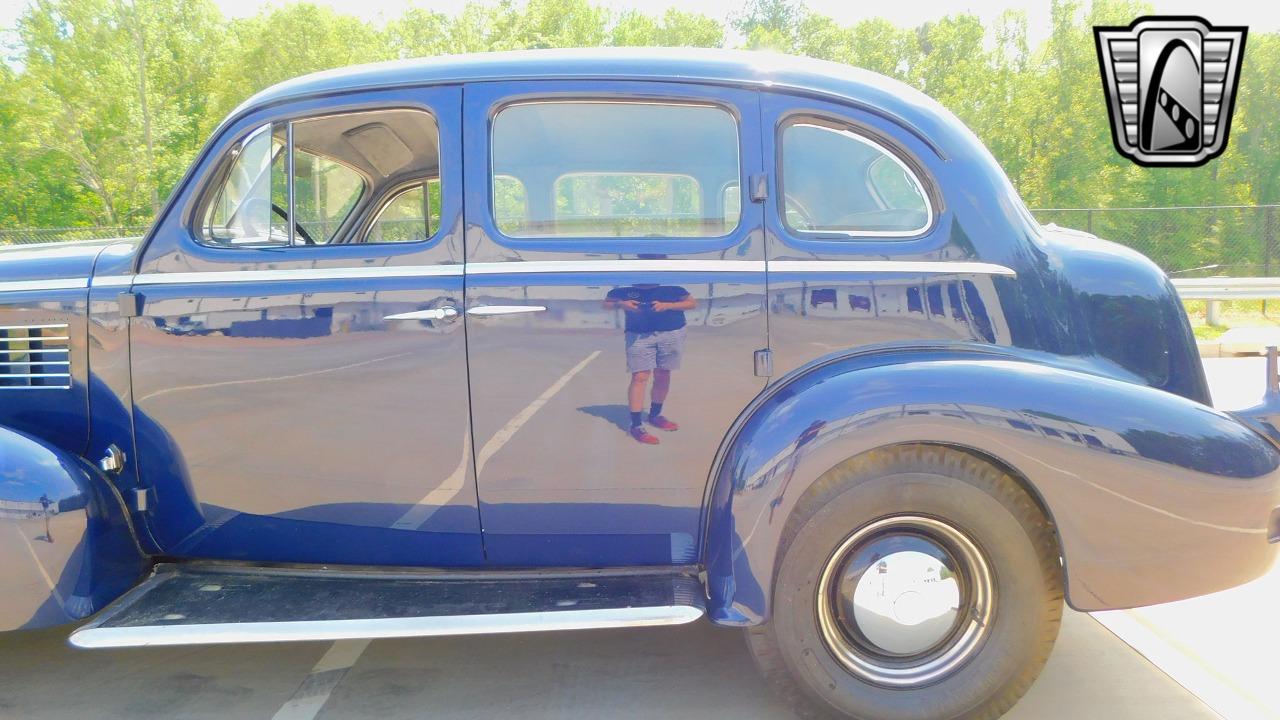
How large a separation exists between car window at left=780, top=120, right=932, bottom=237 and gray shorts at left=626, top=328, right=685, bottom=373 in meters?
0.55

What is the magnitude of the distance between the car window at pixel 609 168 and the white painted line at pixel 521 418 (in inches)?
17.1

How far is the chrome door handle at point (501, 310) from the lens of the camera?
2852 mm

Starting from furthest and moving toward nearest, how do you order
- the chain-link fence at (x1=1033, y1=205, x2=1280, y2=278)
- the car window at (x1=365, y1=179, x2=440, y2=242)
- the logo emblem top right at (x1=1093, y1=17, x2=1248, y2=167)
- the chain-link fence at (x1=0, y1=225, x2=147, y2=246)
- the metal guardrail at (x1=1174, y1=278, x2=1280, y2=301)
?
the chain-link fence at (x1=0, y1=225, x2=147, y2=246), the chain-link fence at (x1=1033, y1=205, x2=1280, y2=278), the metal guardrail at (x1=1174, y1=278, x2=1280, y2=301), the logo emblem top right at (x1=1093, y1=17, x2=1248, y2=167), the car window at (x1=365, y1=179, x2=440, y2=242)

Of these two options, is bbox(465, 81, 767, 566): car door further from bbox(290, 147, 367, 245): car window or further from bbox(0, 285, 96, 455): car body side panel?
bbox(0, 285, 96, 455): car body side panel

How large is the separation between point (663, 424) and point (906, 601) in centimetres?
89

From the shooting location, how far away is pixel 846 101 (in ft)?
9.59

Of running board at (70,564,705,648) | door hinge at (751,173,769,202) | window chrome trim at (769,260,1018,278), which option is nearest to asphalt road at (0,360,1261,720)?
running board at (70,564,705,648)

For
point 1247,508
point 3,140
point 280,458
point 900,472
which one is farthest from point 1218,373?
point 3,140

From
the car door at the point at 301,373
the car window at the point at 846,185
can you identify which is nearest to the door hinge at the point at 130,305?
the car door at the point at 301,373

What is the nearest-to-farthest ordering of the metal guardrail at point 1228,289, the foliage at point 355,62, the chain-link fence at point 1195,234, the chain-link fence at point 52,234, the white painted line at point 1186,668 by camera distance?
the white painted line at point 1186,668 → the metal guardrail at point 1228,289 → the chain-link fence at point 1195,234 → the chain-link fence at point 52,234 → the foliage at point 355,62

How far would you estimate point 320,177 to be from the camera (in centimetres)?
337

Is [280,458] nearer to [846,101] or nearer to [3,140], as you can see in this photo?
[846,101]

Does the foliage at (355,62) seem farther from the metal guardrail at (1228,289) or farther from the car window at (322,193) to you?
the car window at (322,193)

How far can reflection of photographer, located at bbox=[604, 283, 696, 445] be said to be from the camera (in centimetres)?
282
